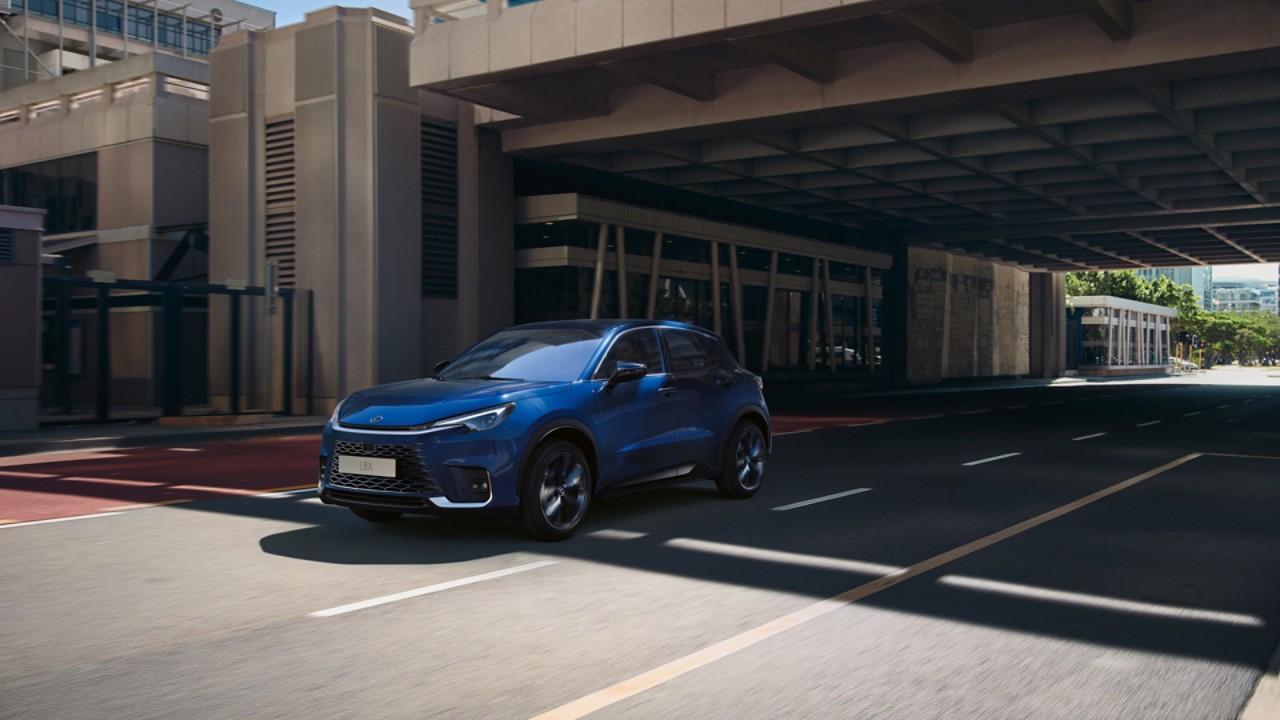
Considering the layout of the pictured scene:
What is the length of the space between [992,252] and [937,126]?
3271cm

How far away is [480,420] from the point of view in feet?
25.7

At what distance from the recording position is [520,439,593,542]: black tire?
8.01 meters

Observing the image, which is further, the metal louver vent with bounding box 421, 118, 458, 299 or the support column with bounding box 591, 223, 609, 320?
the support column with bounding box 591, 223, 609, 320

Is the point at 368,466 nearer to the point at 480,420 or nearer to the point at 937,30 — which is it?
the point at 480,420

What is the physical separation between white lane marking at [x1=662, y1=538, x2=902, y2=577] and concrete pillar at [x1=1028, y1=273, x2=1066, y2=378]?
209 feet

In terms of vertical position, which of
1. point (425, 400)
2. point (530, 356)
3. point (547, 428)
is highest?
point (530, 356)

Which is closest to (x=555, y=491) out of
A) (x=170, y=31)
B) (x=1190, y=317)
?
(x=170, y=31)

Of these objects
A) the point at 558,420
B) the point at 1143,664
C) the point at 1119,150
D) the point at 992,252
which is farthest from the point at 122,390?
the point at 992,252

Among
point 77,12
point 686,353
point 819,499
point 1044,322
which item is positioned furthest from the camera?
point 77,12

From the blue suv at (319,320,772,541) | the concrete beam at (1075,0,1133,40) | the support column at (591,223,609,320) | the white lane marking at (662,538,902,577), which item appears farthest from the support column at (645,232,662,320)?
the white lane marking at (662,538,902,577)

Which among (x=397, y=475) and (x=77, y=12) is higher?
(x=77, y=12)

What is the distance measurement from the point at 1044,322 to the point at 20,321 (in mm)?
59638

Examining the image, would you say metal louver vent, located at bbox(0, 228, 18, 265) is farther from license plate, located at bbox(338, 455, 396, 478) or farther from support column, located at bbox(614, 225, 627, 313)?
support column, located at bbox(614, 225, 627, 313)

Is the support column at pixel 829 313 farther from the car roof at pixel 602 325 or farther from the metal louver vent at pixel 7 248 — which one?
the car roof at pixel 602 325
